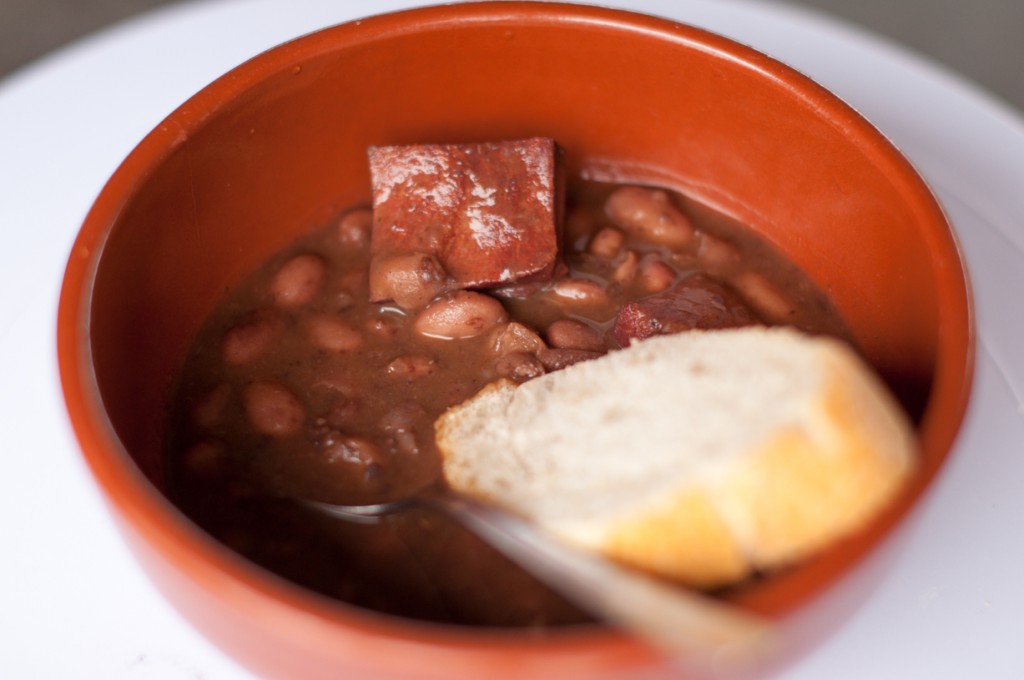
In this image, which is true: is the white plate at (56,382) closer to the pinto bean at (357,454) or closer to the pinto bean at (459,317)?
the pinto bean at (357,454)

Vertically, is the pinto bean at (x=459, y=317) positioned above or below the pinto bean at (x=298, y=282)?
below

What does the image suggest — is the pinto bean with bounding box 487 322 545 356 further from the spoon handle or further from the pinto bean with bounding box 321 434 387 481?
the spoon handle

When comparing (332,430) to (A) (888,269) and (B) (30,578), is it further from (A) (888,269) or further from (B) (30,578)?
A: (A) (888,269)

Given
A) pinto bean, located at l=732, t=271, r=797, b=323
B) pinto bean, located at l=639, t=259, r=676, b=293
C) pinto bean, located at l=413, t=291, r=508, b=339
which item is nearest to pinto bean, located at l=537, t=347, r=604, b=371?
pinto bean, located at l=413, t=291, r=508, b=339

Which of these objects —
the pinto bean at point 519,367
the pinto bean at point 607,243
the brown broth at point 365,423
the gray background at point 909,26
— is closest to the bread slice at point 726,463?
the brown broth at point 365,423

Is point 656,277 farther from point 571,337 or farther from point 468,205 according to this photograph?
point 468,205

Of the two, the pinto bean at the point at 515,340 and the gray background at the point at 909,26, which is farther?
the gray background at the point at 909,26
